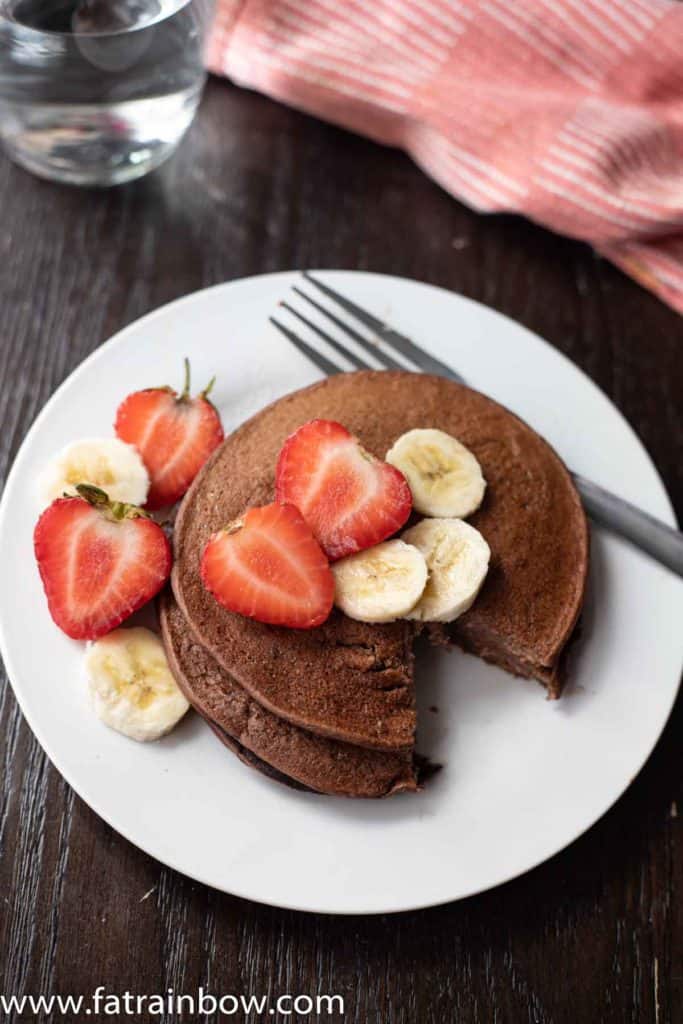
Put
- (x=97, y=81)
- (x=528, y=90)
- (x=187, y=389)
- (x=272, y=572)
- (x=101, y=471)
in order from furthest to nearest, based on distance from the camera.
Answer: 1. (x=528, y=90)
2. (x=97, y=81)
3. (x=187, y=389)
4. (x=101, y=471)
5. (x=272, y=572)

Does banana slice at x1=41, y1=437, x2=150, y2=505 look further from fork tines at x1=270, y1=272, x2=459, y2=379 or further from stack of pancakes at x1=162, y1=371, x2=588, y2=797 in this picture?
fork tines at x1=270, y1=272, x2=459, y2=379

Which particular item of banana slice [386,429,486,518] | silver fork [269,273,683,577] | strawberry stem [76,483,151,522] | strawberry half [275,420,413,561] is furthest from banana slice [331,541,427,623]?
silver fork [269,273,683,577]

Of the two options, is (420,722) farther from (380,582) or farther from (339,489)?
(339,489)

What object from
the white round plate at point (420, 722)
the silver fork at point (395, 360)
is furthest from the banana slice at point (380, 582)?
the silver fork at point (395, 360)

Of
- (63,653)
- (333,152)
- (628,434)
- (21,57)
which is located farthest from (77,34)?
(628,434)

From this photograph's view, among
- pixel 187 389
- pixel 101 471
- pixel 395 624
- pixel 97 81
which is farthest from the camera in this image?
pixel 97 81

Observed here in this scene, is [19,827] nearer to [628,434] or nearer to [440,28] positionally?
[628,434]

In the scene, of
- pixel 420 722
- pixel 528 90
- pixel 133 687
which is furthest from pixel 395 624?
pixel 528 90
